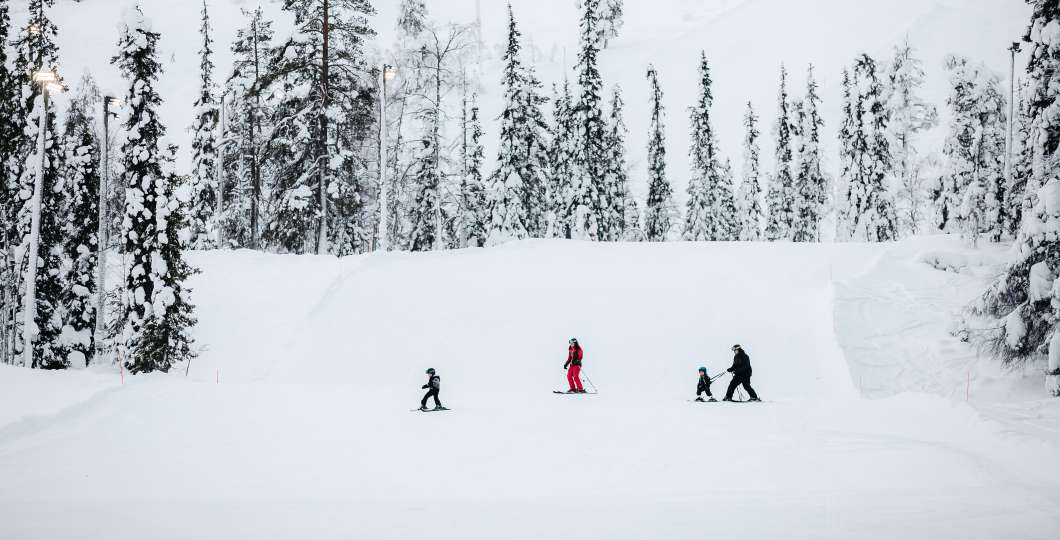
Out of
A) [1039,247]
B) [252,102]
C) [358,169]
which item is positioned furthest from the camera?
[252,102]

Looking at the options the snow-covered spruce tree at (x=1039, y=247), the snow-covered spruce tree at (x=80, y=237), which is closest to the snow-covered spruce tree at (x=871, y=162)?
the snow-covered spruce tree at (x=1039, y=247)

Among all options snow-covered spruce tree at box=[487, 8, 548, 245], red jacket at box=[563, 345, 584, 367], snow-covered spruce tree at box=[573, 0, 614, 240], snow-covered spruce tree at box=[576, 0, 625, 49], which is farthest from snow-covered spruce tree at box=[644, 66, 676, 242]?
snow-covered spruce tree at box=[576, 0, 625, 49]

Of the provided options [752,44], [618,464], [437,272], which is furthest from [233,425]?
[752,44]

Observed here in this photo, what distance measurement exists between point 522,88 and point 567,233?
9428mm

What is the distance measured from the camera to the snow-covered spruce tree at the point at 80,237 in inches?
1104

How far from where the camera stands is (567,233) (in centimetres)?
4228

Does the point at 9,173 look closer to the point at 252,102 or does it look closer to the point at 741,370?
the point at 252,102

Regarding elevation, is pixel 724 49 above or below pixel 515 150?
above

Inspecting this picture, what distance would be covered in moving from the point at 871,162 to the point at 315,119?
3079cm

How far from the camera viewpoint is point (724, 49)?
132500 mm

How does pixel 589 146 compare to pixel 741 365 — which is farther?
pixel 589 146

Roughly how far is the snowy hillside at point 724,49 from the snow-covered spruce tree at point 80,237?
6412cm

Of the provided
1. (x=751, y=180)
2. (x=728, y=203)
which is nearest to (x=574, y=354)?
(x=728, y=203)

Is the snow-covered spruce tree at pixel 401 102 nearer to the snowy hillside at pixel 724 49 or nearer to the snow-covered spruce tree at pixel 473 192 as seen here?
the snow-covered spruce tree at pixel 473 192
